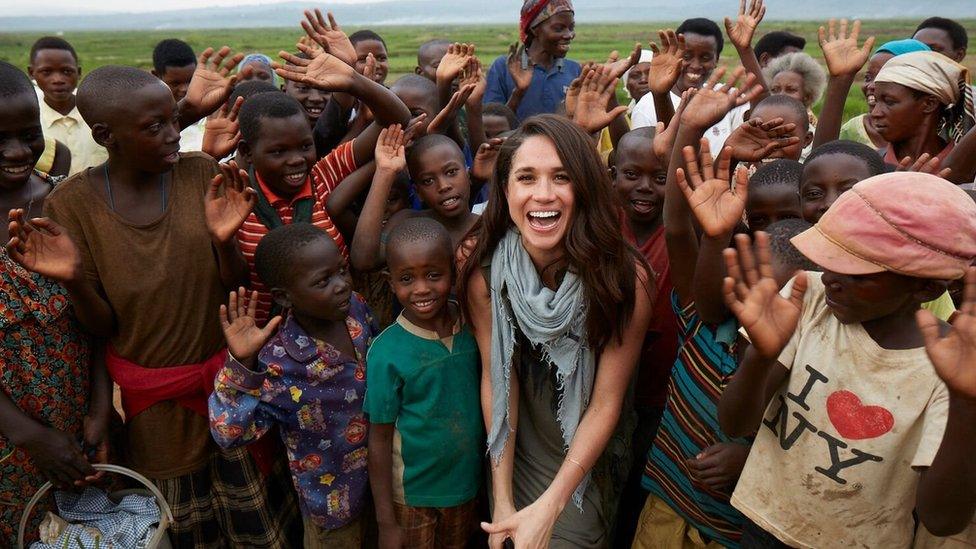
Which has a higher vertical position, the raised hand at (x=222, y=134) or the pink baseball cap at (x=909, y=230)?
the pink baseball cap at (x=909, y=230)

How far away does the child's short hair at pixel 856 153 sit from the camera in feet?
8.77

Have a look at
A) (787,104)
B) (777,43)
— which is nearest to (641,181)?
(787,104)

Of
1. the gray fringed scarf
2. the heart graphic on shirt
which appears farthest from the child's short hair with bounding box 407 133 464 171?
the heart graphic on shirt

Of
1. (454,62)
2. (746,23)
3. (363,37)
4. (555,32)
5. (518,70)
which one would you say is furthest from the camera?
(363,37)

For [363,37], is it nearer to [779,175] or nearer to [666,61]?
[666,61]

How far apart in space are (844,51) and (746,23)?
0.69 meters

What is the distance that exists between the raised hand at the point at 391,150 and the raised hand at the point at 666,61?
1202 millimetres

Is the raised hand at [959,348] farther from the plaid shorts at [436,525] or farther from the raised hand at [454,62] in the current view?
the raised hand at [454,62]

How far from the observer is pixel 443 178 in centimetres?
336

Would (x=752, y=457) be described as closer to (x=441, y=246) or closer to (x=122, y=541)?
(x=441, y=246)

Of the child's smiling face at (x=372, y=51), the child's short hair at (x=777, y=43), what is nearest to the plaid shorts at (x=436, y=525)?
the child's smiling face at (x=372, y=51)

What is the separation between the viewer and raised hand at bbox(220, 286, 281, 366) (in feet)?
8.14

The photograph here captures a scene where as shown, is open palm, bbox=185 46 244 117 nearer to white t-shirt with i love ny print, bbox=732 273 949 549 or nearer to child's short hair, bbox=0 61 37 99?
child's short hair, bbox=0 61 37 99

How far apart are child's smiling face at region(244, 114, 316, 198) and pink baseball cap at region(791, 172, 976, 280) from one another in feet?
7.18
